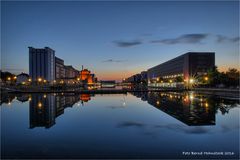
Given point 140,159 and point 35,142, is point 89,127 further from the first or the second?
point 140,159

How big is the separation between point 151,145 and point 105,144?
12.4 ft

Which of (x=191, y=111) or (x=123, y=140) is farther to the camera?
(x=191, y=111)

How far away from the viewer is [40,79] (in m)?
192

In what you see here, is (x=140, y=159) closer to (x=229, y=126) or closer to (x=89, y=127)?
(x=89, y=127)

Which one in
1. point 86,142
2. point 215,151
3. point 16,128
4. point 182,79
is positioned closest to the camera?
point 215,151

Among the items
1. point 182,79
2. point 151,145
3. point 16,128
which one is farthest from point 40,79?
point 151,145

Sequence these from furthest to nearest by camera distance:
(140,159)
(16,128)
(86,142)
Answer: (16,128)
(86,142)
(140,159)

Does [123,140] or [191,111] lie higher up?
[191,111]

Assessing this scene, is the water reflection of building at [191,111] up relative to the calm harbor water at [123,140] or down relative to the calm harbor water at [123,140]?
up

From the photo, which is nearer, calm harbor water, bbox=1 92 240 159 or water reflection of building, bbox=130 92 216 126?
calm harbor water, bbox=1 92 240 159

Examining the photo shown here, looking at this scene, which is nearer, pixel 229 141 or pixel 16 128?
pixel 229 141

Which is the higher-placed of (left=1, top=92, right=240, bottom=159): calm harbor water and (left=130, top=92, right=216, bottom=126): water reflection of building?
(left=130, top=92, right=216, bottom=126): water reflection of building

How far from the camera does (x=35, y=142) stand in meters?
17.1

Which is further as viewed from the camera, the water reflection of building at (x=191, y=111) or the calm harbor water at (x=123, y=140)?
the water reflection of building at (x=191, y=111)
